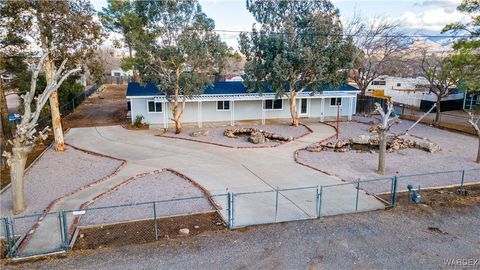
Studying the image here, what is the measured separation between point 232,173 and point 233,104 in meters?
12.7

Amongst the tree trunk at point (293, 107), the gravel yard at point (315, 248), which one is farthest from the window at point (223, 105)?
the gravel yard at point (315, 248)

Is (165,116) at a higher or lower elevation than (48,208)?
higher

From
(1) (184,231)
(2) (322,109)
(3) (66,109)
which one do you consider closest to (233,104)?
(2) (322,109)

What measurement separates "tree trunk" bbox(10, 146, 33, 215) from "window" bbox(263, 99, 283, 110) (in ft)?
67.9

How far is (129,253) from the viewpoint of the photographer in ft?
30.3

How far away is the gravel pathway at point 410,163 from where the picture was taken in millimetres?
15328

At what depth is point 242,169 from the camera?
1653cm

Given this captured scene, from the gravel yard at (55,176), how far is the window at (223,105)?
1195 cm

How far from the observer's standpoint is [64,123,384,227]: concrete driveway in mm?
12172

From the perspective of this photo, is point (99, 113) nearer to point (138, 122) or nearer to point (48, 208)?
point (138, 122)

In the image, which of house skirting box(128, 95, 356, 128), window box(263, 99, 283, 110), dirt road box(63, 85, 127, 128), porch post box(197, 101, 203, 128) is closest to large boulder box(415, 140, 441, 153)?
house skirting box(128, 95, 356, 128)

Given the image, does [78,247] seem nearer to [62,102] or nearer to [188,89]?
[188,89]

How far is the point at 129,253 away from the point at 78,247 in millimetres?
1519

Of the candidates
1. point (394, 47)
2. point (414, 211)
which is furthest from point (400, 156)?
point (394, 47)
